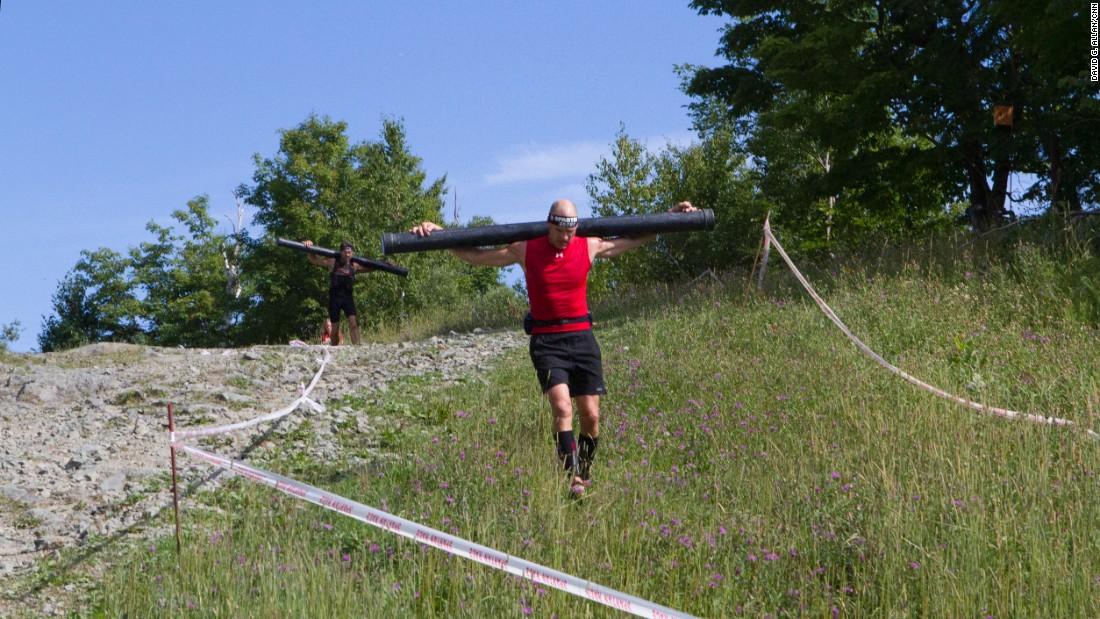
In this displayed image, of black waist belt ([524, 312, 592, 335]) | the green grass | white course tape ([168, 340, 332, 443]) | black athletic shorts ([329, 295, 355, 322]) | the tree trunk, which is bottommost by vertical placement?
the green grass

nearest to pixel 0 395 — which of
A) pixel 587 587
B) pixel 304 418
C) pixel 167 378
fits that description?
pixel 167 378

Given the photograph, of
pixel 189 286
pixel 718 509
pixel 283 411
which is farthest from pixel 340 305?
pixel 189 286

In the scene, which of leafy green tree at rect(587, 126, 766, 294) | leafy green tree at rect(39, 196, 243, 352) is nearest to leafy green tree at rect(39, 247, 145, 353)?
leafy green tree at rect(39, 196, 243, 352)

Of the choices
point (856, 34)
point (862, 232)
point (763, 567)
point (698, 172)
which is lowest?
point (763, 567)

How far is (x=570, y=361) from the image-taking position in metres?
6.78

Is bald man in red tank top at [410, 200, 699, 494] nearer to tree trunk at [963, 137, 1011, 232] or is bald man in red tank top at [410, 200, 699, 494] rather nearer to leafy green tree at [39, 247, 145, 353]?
tree trunk at [963, 137, 1011, 232]

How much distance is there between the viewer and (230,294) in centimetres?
5391

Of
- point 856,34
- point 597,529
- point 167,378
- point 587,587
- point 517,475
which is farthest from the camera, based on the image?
point 856,34

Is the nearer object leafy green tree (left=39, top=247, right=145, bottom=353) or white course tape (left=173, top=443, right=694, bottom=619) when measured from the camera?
white course tape (left=173, top=443, right=694, bottom=619)

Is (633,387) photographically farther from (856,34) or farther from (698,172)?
(698,172)

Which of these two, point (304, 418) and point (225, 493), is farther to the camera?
point (304, 418)

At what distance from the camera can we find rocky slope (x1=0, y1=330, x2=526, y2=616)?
6519 millimetres

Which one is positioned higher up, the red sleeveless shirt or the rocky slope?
the red sleeveless shirt

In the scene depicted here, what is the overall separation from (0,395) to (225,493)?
7.28 m
